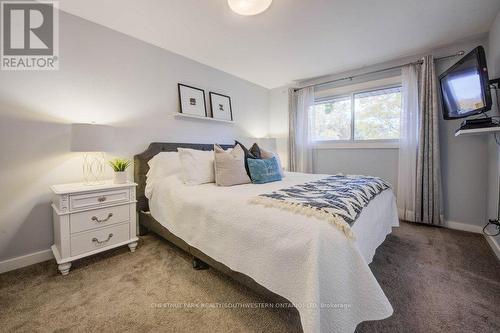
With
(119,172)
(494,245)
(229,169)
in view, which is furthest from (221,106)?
(494,245)

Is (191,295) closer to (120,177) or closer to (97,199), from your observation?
(97,199)

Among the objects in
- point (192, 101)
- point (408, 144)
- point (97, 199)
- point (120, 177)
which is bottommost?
point (97, 199)

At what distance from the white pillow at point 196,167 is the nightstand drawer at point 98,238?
766mm

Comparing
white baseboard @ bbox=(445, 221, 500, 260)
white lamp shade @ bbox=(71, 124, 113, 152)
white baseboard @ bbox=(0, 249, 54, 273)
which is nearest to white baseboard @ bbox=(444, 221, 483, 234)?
white baseboard @ bbox=(445, 221, 500, 260)

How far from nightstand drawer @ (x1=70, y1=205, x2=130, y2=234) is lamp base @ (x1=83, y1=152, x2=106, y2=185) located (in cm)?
38

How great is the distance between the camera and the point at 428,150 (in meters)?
2.76

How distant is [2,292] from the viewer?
1481 mm

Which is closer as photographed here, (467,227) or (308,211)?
(308,211)

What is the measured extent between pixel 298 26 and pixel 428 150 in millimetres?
2311

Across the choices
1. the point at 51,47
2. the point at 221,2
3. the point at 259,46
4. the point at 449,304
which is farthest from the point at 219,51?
the point at 449,304

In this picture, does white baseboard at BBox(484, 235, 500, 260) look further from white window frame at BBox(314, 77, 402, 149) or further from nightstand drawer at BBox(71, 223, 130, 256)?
nightstand drawer at BBox(71, 223, 130, 256)

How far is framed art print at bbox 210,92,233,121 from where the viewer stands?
3.30 meters

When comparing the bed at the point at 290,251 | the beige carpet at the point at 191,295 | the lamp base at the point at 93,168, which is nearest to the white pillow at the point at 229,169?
the bed at the point at 290,251

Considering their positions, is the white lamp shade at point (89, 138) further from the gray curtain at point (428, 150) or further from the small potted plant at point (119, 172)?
the gray curtain at point (428, 150)
